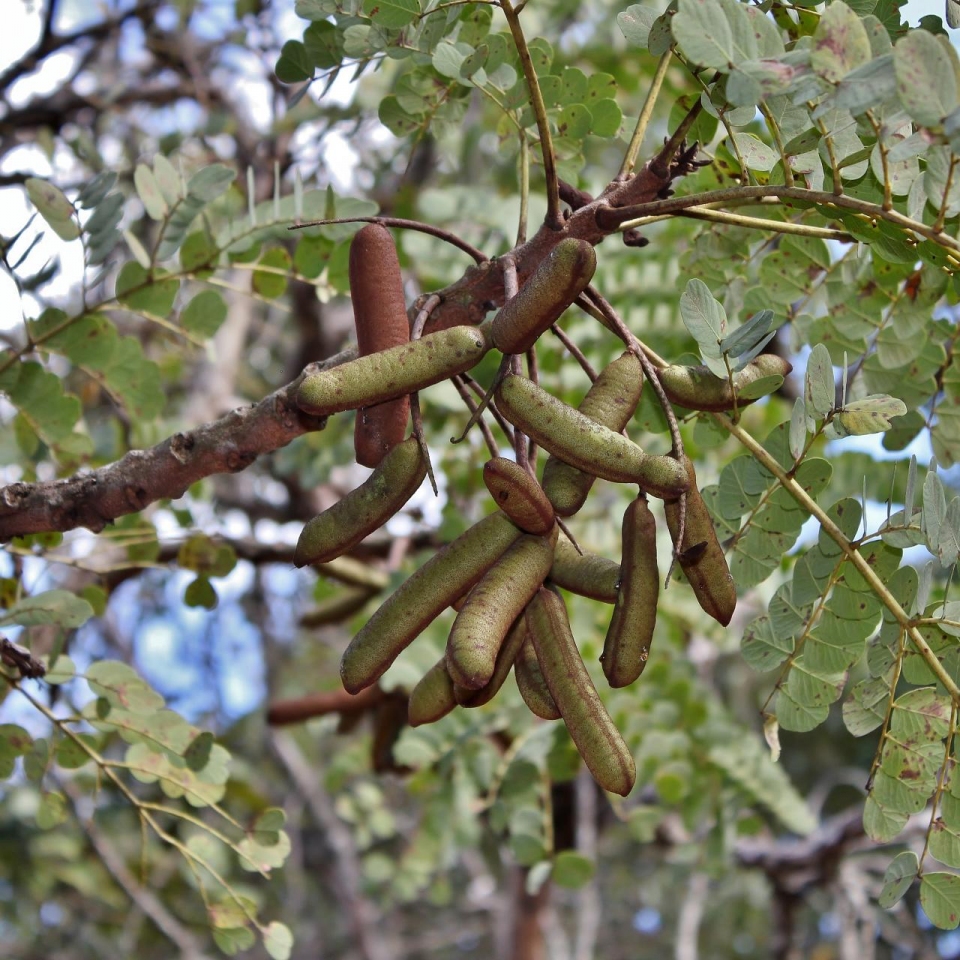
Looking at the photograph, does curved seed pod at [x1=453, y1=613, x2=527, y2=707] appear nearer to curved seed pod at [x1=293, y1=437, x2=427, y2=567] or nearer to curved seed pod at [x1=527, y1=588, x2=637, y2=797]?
curved seed pod at [x1=527, y1=588, x2=637, y2=797]

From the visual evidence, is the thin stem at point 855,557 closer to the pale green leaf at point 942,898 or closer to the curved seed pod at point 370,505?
the pale green leaf at point 942,898

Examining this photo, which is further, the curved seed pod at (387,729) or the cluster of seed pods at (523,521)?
the curved seed pod at (387,729)

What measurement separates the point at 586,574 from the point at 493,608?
0.14 metres

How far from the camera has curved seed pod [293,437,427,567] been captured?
3.56ft

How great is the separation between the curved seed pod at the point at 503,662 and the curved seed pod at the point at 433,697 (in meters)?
0.03

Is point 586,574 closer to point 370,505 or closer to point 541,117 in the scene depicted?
point 370,505

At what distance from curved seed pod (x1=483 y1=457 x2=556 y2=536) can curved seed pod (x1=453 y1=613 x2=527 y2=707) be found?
10cm

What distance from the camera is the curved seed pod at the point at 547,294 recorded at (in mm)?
1000

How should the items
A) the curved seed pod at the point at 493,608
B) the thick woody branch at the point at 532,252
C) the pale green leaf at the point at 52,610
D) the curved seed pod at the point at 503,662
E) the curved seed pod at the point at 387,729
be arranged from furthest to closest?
the curved seed pod at the point at 387,729
the pale green leaf at the point at 52,610
the thick woody branch at the point at 532,252
the curved seed pod at the point at 503,662
the curved seed pod at the point at 493,608

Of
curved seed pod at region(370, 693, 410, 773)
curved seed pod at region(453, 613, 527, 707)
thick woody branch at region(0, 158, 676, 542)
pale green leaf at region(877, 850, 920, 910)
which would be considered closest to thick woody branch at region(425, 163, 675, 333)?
thick woody branch at region(0, 158, 676, 542)

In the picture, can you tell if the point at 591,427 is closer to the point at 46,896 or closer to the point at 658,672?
the point at 658,672

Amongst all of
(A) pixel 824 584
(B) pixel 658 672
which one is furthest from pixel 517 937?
(A) pixel 824 584

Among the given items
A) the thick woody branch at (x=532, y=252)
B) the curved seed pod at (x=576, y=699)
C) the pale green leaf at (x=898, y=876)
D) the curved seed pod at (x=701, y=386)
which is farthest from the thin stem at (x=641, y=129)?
the pale green leaf at (x=898, y=876)

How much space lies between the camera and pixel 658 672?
8.51ft
